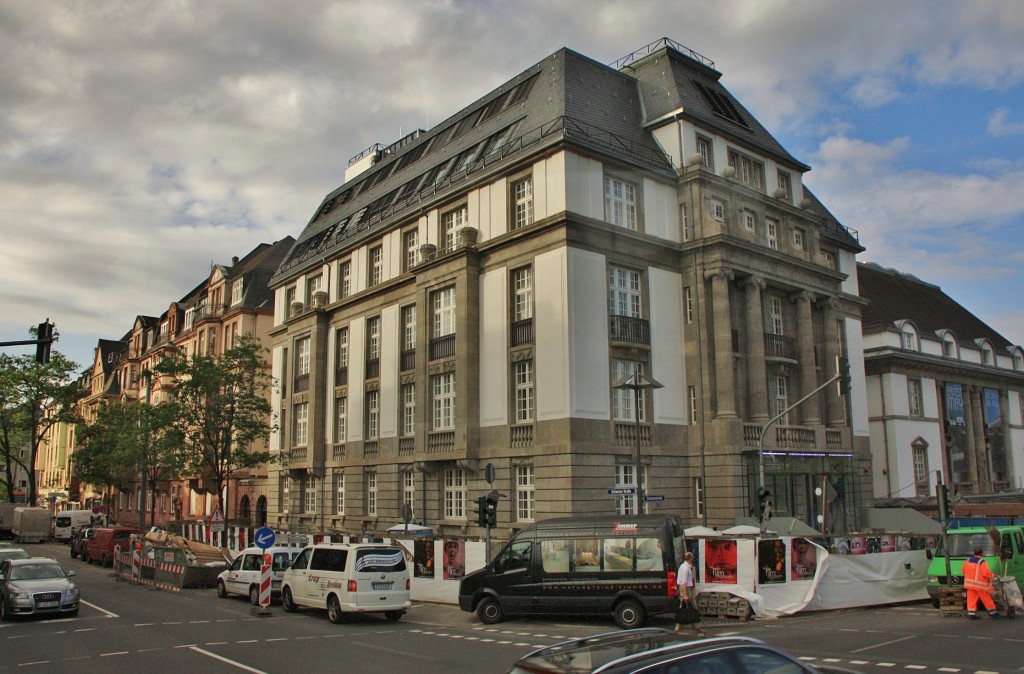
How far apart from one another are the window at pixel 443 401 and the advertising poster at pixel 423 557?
10395mm

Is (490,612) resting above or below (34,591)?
below

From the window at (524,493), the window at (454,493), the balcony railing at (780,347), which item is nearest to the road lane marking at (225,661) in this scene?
the window at (524,493)

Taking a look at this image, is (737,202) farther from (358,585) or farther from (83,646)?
(83,646)

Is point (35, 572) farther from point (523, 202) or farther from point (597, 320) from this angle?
point (523, 202)

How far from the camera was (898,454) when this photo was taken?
47.7 m

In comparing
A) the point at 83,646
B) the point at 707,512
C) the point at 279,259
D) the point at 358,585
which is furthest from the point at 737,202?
the point at 279,259

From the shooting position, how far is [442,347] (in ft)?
120

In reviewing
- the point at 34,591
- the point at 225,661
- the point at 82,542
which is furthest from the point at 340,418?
the point at 225,661

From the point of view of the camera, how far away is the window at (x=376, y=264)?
43.0m

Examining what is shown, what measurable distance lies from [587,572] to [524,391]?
45.4 feet

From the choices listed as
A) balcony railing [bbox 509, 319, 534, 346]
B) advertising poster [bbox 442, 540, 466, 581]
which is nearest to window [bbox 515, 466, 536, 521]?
balcony railing [bbox 509, 319, 534, 346]

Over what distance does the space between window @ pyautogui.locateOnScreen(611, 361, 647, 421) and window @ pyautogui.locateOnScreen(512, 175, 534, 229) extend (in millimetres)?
6703

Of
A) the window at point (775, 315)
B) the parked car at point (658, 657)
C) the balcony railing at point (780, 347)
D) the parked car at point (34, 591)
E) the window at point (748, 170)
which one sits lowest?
the parked car at point (34, 591)

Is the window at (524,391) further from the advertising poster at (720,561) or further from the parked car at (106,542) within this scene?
the parked car at (106,542)
